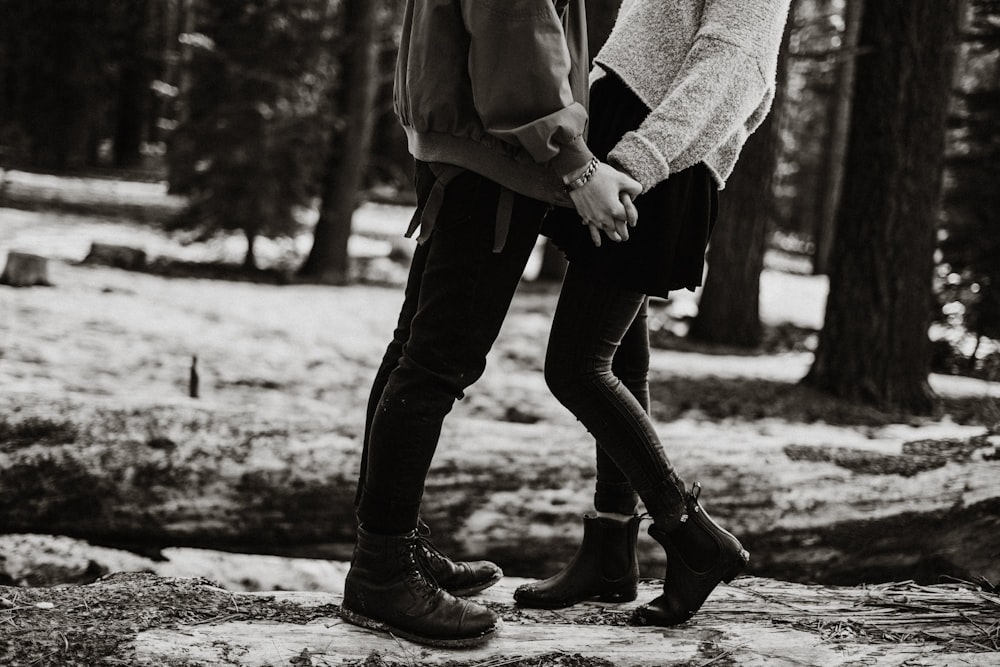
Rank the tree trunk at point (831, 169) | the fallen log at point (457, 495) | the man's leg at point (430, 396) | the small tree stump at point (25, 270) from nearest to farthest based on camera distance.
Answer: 1. the man's leg at point (430, 396)
2. the fallen log at point (457, 495)
3. the small tree stump at point (25, 270)
4. the tree trunk at point (831, 169)

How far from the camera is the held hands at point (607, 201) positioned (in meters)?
2.10

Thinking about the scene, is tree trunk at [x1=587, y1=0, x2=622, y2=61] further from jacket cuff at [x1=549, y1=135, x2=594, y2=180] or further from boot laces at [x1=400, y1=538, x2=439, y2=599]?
boot laces at [x1=400, y1=538, x2=439, y2=599]

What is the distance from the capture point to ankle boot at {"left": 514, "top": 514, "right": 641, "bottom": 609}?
8.87 ft

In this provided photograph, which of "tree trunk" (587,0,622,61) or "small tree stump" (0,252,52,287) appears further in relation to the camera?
"tree trunk" (587,0,622,61)

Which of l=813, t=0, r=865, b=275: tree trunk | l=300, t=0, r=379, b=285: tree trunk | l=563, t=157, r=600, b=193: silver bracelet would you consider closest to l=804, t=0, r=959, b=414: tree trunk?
l=563, t=157, r=600, b=193: silver bracelet

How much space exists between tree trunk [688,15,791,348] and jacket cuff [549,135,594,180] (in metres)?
7.28

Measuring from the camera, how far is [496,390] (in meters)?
5.87

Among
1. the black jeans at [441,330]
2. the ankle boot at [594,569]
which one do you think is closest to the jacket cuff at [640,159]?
the black jeans at [441,330]

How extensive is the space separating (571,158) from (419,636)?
1245 mm

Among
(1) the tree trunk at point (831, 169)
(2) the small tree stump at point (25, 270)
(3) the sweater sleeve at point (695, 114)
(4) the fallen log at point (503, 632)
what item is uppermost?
(1) the tree trunk at point (831, 169)

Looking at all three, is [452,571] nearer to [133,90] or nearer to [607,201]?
[607,201]

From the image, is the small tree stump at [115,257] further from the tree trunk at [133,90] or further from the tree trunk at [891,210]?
the tree trunk at [133,90]

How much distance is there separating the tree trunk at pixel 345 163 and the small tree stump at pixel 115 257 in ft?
6.68

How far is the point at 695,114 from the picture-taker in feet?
7.23
